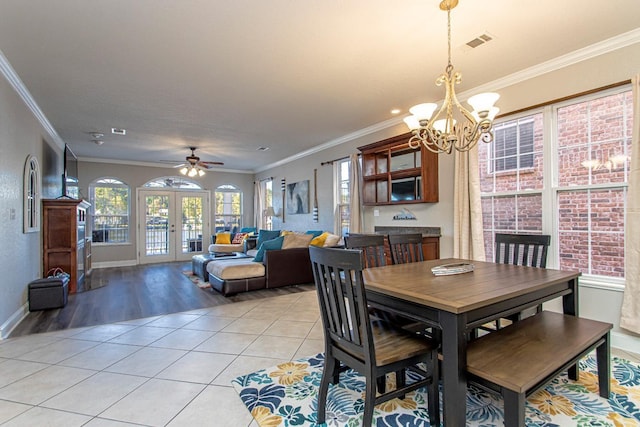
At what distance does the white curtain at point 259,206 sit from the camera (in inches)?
358

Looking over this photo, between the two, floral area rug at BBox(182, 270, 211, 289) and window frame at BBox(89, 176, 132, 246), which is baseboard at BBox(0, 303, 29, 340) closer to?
floral area rug at BBox(182, 270, 211, 289)

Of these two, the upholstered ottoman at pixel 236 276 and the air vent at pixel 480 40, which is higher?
the air vent at pixel 480 40

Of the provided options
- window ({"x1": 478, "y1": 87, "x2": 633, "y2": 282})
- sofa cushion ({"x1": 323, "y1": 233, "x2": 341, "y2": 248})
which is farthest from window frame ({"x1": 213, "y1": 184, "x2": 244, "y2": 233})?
window ({"x1": 478, "y1": 87, "x2": 633, "y2": 282})

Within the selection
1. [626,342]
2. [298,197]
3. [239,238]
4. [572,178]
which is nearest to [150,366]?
[626,342]

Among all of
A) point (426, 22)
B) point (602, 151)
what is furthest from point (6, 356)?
point (602, 151)

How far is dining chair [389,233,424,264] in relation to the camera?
2959mm

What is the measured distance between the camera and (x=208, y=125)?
5.05 m

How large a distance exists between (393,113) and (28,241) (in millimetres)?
4960

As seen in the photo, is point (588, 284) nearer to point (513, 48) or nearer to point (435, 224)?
point (435, 224)

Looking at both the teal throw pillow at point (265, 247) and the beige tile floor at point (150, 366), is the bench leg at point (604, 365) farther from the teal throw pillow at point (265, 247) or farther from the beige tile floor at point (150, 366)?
the teal throw pillow at point (265, 247)

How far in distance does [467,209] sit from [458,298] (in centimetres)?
237

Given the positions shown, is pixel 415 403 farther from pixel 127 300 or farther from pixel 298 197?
pixel 298 197

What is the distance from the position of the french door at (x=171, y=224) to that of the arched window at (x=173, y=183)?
0.49 feet

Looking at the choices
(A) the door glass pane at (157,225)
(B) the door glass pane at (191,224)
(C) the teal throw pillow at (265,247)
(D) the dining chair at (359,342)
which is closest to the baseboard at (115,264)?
(A) the door glass pane at (157,225)
